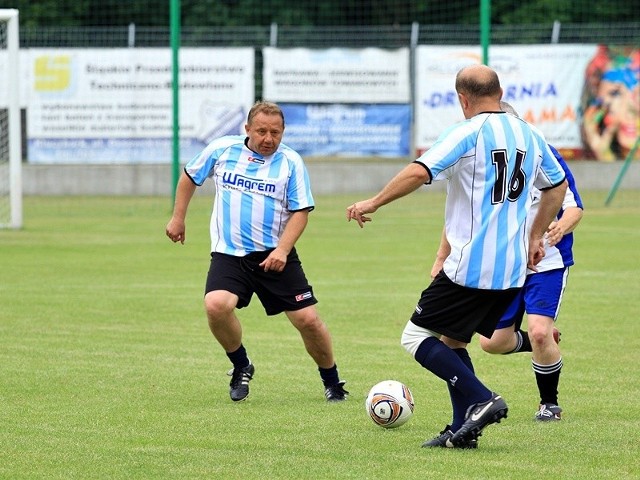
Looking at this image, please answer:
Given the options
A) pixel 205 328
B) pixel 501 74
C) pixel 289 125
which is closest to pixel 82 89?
pixel 289 125

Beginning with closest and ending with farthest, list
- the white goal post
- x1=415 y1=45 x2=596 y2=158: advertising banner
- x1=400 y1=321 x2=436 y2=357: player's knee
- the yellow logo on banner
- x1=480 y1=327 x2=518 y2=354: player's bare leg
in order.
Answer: x1=400 y1=321 x2=436 y2=357: player's knee < x1=480 y1=327 x2=518 y2=354: player's bare leg < the white goal post < the yellow logo on banner < x1=415 y1=45 x2=596 y2=158: advertising banner

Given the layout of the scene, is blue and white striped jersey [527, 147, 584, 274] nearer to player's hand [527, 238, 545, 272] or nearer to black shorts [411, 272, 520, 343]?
player's hand [527, 238, 545, 272]

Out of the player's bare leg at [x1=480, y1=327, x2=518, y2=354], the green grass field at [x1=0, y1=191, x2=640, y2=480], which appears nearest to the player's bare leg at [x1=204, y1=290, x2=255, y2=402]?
the green grass field at [x1=0, y1=191, x2=640, y2=480]

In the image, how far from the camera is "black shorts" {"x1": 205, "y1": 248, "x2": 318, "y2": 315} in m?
8.16

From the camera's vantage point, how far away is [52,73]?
2925cm

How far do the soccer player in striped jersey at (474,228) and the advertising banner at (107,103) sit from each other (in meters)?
23.0

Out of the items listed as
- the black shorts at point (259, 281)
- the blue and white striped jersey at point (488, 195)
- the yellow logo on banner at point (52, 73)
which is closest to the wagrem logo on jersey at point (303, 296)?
the black shorts at point (259, 281)

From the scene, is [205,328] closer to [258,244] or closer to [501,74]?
[258,244]

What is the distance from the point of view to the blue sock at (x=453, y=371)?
643 cm

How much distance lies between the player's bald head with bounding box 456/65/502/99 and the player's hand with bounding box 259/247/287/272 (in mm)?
2013

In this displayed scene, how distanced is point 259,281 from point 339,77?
2240 cm

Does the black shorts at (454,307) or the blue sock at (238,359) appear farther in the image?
the blue sock at (238,359)

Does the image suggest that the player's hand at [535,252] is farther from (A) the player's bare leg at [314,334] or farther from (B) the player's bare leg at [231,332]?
(B) the player's bare leg at [231,332]

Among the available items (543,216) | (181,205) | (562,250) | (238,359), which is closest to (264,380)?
(238,359)
